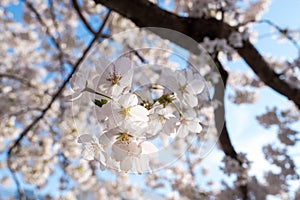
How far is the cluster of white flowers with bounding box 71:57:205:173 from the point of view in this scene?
2.03 feet

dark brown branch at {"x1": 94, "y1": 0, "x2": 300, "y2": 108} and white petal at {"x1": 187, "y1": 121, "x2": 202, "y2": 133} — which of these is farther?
dark brown branch at {"x1": 94, "y1": 0, "x2": 300, "y2": 108}

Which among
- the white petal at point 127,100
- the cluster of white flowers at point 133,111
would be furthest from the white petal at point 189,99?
the white petal at point 127,100

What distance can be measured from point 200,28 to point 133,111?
1.61 m

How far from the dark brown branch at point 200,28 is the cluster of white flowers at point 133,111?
122 cm

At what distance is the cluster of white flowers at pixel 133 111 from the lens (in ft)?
2.03

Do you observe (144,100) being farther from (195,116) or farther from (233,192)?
(233,192)

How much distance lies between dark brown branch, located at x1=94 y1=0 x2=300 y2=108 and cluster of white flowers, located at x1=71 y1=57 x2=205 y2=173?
1217 millimetres

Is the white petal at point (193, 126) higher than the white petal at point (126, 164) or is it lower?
higher

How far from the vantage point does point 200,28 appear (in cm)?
209

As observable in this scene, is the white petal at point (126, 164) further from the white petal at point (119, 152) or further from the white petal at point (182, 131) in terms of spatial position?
the white petal at point (182, 131)

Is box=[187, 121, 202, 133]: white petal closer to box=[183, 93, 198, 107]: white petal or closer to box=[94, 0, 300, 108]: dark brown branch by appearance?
box=[183, 93, 198, 107]: white petal

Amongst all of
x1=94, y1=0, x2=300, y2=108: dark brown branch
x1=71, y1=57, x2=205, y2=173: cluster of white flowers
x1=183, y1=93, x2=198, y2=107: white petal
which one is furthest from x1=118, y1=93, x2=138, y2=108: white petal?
x1=94, y1=0, x2=300, y2=108: dark brown branch

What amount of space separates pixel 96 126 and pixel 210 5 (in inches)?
73.8

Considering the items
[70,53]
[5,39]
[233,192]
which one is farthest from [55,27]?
[233,192]
